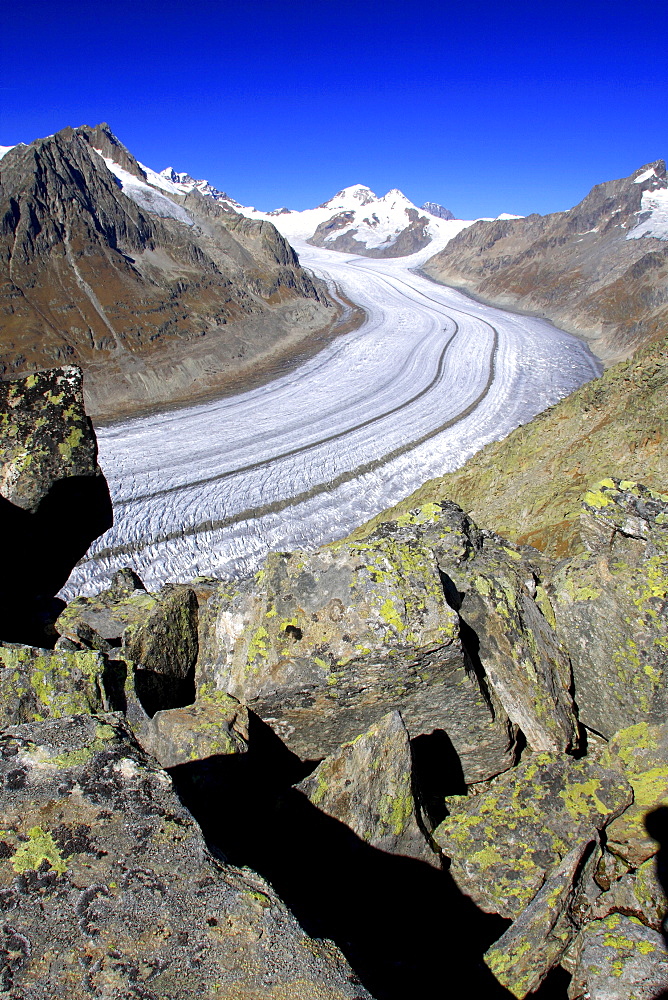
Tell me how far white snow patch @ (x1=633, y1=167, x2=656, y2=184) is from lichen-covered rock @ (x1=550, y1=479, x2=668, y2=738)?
260 feet

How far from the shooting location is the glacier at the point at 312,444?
15.1 meters

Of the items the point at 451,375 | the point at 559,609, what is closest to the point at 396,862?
the point at 559,609

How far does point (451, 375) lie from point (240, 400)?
11045 mm

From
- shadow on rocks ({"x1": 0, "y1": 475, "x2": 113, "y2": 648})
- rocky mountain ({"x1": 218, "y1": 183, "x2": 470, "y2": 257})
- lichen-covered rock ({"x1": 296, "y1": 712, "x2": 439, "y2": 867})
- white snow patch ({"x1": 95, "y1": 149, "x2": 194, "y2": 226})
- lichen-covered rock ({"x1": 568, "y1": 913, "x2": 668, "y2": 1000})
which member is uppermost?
rocky mountain ({"x1": 218, "y1": 183, "x2": 470, "y2": 257})

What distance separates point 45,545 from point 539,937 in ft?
18.8

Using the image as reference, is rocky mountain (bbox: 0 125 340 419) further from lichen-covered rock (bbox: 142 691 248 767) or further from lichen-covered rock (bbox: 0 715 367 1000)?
lichen-covered rock (bbox: 0 715 367 1000)

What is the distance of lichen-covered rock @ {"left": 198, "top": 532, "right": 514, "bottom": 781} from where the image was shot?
14.4ft

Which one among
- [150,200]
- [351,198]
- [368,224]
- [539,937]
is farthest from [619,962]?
[351,198]

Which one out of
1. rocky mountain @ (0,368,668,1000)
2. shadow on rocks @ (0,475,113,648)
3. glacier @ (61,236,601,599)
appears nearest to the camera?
rocky mountain @ (0,368,668,1000)

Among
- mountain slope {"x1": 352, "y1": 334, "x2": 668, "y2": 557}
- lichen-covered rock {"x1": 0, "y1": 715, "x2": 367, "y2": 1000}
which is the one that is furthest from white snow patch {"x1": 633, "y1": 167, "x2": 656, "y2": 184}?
lichen-covered rock {"x1": 0, "y1": 715, "x2": 367, "y2": 1000}

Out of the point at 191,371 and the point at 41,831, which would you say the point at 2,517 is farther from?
the point at 191,371

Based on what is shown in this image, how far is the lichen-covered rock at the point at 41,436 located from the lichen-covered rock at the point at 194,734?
126 inches

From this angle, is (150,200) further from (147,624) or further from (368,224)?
(368,224)

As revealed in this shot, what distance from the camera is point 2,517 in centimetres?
582
